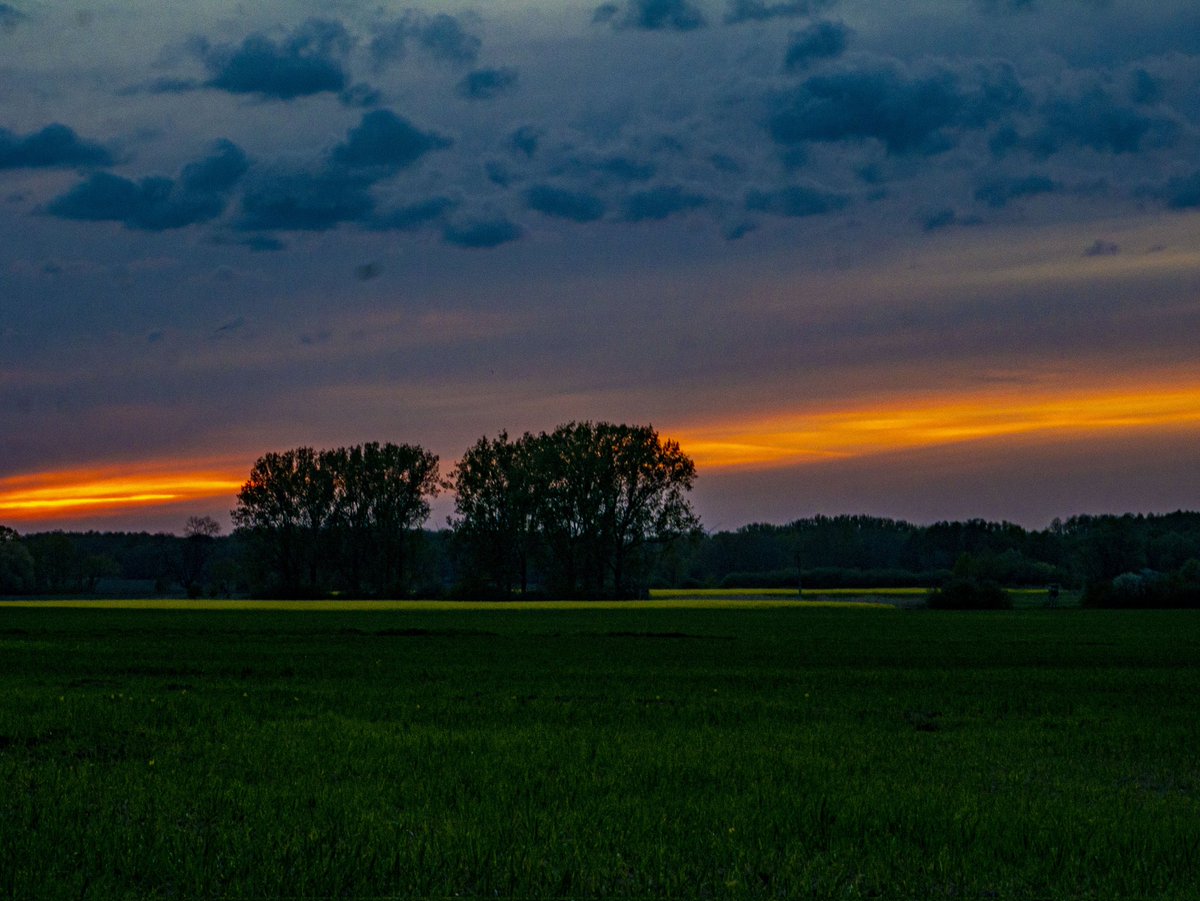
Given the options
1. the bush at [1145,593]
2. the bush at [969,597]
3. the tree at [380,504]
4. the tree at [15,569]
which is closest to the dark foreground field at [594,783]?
the bush at [969,597]

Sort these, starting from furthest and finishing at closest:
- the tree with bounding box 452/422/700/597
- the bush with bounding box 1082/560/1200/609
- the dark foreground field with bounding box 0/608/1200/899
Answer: the tree with bounding box 452/422/700/597 → the bush with bounding box 1082/560/1200/609 → the dark foreground field with bounding box 0/608/1200/899

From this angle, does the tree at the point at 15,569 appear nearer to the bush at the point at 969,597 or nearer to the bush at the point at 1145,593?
the bush at the point at 969,597

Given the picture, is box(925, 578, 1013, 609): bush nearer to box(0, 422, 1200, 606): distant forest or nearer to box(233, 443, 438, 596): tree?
box(0, 422, 1200, 606): distant forest

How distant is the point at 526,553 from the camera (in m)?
133

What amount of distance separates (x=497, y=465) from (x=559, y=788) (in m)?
125

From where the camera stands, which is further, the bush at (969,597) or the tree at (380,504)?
the tree at (380,504)

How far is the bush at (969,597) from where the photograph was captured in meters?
110

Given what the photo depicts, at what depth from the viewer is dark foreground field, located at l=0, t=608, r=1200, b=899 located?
9.16 meters

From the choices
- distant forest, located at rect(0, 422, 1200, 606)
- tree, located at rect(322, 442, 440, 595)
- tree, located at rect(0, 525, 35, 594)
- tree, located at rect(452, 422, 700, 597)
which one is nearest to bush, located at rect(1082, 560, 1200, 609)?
distant forest, located at rect(0, 422, 1200, 606)

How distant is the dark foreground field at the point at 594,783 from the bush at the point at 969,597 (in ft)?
270

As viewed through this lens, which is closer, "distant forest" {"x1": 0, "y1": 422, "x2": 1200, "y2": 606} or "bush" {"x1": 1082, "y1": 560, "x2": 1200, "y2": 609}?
"bush" {"x1": 1082, "y1": 560, "x2": 1200, "y2": 609}

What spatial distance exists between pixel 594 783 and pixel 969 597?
104207mm

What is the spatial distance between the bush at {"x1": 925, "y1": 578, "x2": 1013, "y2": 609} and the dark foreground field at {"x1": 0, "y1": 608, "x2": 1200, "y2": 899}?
8233 cm

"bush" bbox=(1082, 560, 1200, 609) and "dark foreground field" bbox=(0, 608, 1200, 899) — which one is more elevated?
"dark foreground field" bbox=(0, 608, 1200, 899)
